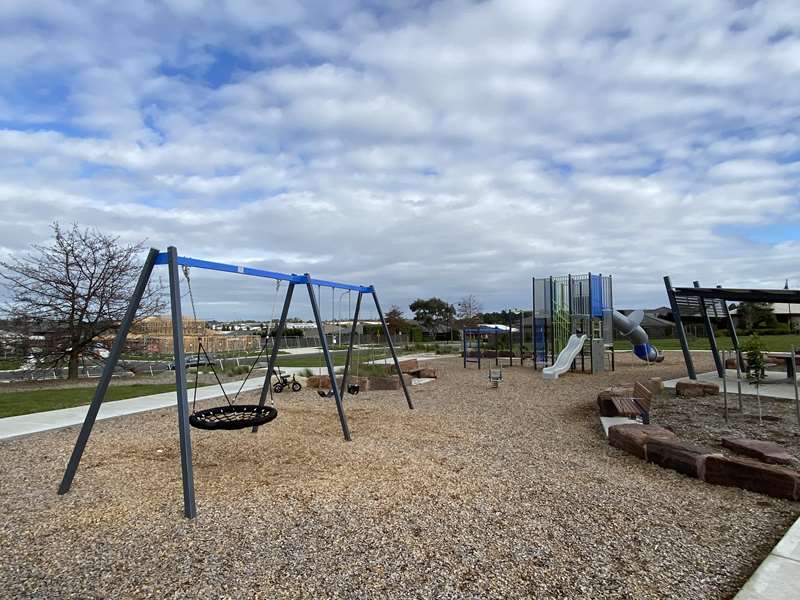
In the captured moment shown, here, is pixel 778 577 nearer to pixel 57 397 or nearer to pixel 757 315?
pixel 57 397

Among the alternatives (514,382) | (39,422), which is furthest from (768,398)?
(39,422)

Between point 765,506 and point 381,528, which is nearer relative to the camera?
point 381,528

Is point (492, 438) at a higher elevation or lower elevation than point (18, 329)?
lower

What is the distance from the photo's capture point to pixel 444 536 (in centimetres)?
357

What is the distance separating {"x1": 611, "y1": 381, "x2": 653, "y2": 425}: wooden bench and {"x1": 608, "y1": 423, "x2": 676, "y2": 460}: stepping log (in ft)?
4.14

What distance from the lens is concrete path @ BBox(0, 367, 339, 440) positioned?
7563mm

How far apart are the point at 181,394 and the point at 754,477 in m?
4.91

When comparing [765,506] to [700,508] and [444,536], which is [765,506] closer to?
[700,508]

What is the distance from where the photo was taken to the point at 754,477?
448 centimetres

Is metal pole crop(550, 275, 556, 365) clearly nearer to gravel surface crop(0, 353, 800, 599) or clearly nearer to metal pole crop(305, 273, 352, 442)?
gravel surface crop(0, 353, 800, 599)

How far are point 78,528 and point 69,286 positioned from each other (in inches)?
497

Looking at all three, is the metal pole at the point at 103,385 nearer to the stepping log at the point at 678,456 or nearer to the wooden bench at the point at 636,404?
the stepping log at the point at 678,456

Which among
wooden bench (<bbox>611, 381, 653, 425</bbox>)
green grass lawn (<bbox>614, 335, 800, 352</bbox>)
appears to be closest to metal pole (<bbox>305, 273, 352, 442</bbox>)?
wooden bench (<bbox>611, 381, 653, 425</bbox>)

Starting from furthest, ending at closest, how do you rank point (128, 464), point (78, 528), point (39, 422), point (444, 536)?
1. point (39, 422)
2. point (128, 464)
3. point (78, 528)
4. point (444, 536)
